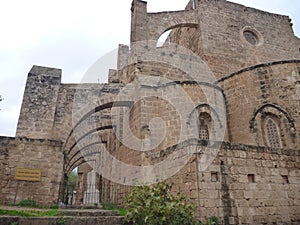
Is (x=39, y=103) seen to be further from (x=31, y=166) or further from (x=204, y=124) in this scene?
(x=204, y=124)

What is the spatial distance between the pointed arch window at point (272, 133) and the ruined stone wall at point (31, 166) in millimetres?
7967

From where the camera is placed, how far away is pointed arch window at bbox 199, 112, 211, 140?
10.3 meters

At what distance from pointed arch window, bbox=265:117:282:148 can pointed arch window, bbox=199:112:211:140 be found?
7.81 ft

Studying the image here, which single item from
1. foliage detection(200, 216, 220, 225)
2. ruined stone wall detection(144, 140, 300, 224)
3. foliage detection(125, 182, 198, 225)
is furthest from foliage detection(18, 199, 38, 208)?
foliage detection(200, 216, 220, 225)

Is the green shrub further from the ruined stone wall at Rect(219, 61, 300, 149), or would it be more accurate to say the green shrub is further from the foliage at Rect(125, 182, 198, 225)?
the ruined stone wall at Rect(219, 61, 300, 149)

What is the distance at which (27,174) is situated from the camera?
8.84m

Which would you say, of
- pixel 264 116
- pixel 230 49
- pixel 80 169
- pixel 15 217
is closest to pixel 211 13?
pixel 230 49

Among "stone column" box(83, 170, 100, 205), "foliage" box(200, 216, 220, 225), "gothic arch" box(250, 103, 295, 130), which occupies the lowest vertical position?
"foliage" box(200, 216, 220, 225)

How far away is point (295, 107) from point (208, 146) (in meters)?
6.16

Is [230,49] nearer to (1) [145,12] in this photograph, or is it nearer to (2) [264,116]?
(1) [145,12]

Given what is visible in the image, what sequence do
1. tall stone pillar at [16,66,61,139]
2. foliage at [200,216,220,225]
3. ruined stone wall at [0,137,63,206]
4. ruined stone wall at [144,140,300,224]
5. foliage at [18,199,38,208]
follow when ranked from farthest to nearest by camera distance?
tall stone pillar at [16,66,61,139] → ruined stone wall at [0,137,63,206] → foliage at [18,199,38,208] → ruined stone wall at [144,140,300,224] → foliage at [200,216,220,225]

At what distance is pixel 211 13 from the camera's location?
17172mm

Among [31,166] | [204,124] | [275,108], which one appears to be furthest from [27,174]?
[275,108]

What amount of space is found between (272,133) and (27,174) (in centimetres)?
922
